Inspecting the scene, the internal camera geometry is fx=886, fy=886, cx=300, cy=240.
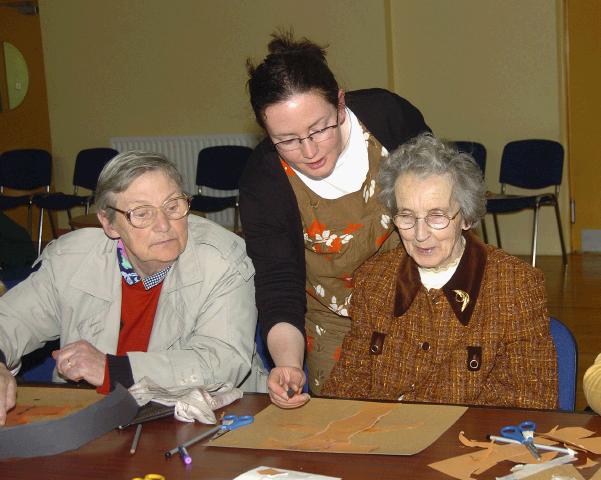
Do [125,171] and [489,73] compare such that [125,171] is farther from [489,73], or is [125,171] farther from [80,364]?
[489,73]

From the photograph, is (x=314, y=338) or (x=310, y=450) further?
(x=314, y=338)

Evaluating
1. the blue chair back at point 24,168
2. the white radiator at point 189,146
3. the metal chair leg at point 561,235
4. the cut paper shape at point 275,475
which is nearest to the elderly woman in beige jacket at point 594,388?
the cut paper shape at point 275,475

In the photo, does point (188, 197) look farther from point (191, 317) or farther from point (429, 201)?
point (429, 201)

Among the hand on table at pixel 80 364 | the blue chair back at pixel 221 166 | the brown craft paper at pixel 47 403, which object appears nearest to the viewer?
the brown craft paper at pixel 47 403

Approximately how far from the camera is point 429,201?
2.42 meters

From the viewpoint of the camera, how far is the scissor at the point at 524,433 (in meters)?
1.69

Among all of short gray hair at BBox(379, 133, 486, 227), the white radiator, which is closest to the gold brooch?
short gray hair at BBox(379, 133, 486, 227)

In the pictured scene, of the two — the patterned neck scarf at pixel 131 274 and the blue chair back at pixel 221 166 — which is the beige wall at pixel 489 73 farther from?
the patterned neck scarf at pixel 131 274

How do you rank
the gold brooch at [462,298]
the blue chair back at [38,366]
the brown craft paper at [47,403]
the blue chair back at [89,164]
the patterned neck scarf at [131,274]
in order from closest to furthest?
the brown craft paper at [47,403]
the gold brooch at [462,298]
the patterned neck scarf at [131,274]
the blue chair back at [38,366]
the blue chair back at [89,164]

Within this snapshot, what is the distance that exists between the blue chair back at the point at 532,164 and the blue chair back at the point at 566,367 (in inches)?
209

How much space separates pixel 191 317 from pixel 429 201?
0.75 m

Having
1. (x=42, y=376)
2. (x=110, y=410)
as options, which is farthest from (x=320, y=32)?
(x=110, y=410)

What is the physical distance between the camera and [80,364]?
2236 mm

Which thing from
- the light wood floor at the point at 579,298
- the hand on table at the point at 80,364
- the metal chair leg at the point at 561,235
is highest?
the hand on table at the point at 80,364
